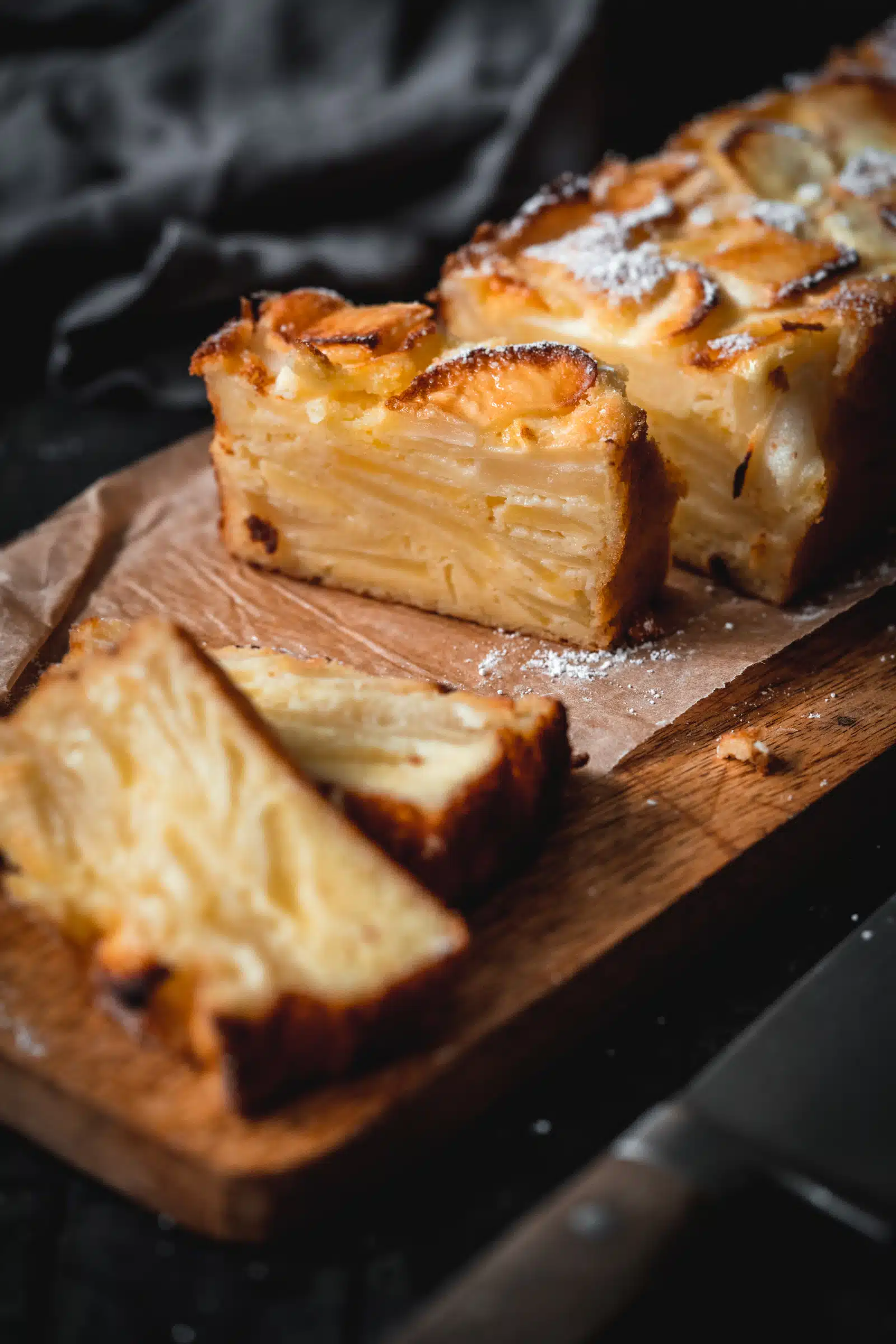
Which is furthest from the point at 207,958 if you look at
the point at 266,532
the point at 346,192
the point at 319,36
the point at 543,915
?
the point at 319,36

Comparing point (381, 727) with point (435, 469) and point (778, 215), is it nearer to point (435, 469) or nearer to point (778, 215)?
point (435, 469)

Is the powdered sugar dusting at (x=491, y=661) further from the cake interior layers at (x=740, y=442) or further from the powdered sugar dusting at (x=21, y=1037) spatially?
Answer: the powdered sugar dusting at (x=21, y=1037)

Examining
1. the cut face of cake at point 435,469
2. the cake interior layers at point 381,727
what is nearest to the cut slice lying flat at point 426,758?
the cake interior layers at point 381,727

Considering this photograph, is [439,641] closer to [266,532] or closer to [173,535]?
[266,532]

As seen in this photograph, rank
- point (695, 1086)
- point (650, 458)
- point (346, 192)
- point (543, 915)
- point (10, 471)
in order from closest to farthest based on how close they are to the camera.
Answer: point (695, 1086), point (543, 915), point (650, 458), point (10, 471), point (346, 192)

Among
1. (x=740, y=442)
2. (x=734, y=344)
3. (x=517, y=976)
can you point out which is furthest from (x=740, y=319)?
(x=517, y=976)

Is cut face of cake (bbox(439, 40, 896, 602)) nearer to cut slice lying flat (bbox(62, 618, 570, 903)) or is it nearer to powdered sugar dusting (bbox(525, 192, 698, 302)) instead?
powdered sugar dusting (bbox(525, 192, 698, 302))
